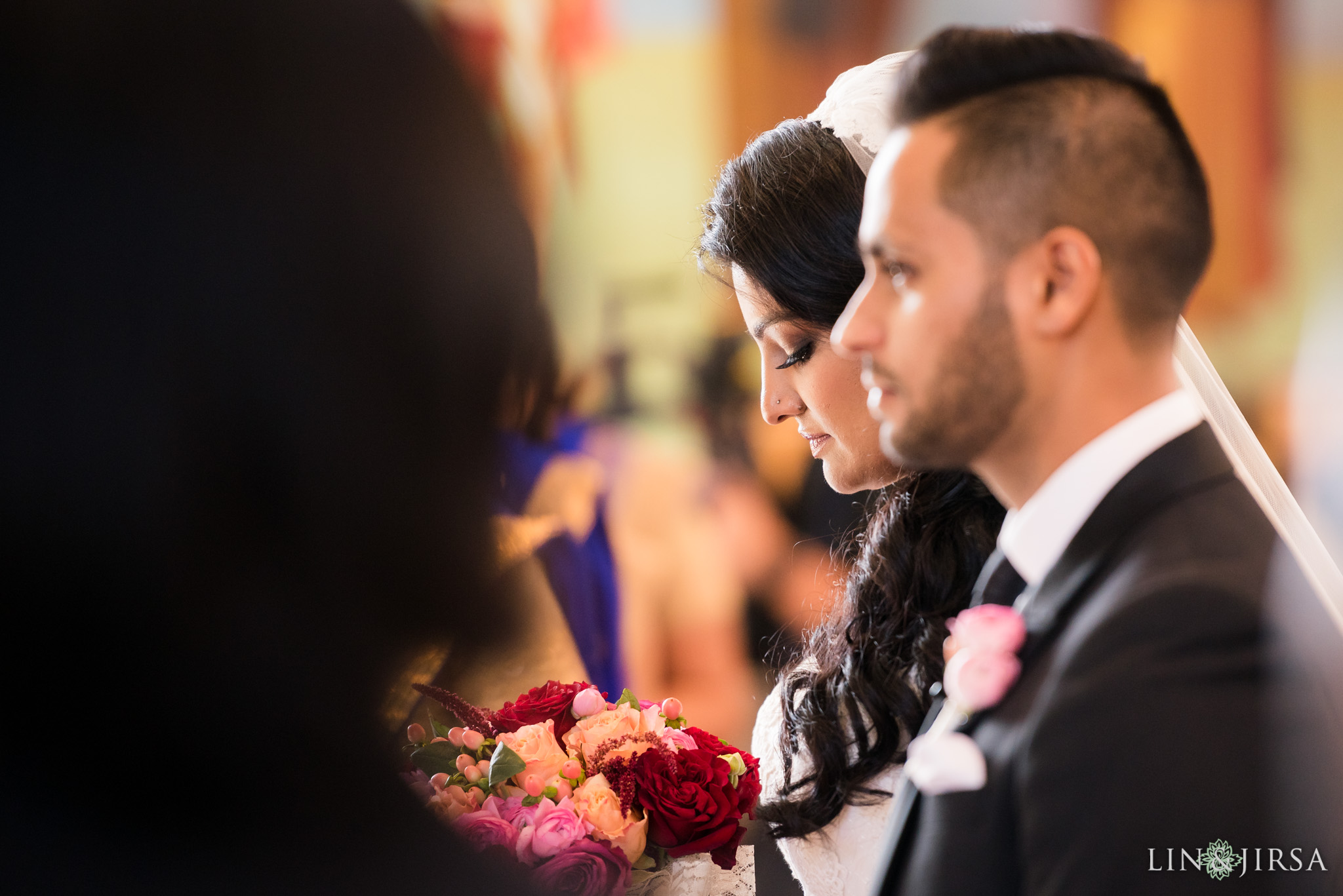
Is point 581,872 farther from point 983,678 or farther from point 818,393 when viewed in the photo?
point 818,393

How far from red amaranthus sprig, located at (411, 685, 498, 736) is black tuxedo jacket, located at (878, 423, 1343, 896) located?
0.38 m

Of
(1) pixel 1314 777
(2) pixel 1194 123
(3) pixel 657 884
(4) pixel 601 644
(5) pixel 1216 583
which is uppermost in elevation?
(2) pixel 1194 123

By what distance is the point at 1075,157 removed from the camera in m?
0.73

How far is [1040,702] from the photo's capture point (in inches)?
26.6

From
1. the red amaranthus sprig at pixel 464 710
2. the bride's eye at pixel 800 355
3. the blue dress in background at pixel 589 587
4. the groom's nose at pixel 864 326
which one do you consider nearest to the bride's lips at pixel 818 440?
the bride's eye at pixel 800 355

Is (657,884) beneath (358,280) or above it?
beneath

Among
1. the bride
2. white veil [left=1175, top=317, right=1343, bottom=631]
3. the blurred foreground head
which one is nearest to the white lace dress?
the bride

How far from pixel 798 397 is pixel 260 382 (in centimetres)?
107

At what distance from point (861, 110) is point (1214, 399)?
59cm

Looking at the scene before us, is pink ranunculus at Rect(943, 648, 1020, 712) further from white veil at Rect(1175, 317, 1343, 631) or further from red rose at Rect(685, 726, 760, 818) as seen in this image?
red rose at Rect(685, 726, 760, 818)

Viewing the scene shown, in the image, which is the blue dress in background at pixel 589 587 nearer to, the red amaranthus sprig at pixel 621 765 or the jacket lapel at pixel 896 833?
the red amaranthus sprig at pixel 621 765

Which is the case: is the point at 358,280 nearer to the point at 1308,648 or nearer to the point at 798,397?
the point at 1308,648

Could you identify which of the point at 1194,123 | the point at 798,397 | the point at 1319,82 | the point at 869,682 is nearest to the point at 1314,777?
the point at 869,682

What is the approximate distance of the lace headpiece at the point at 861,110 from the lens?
55.6 inches
